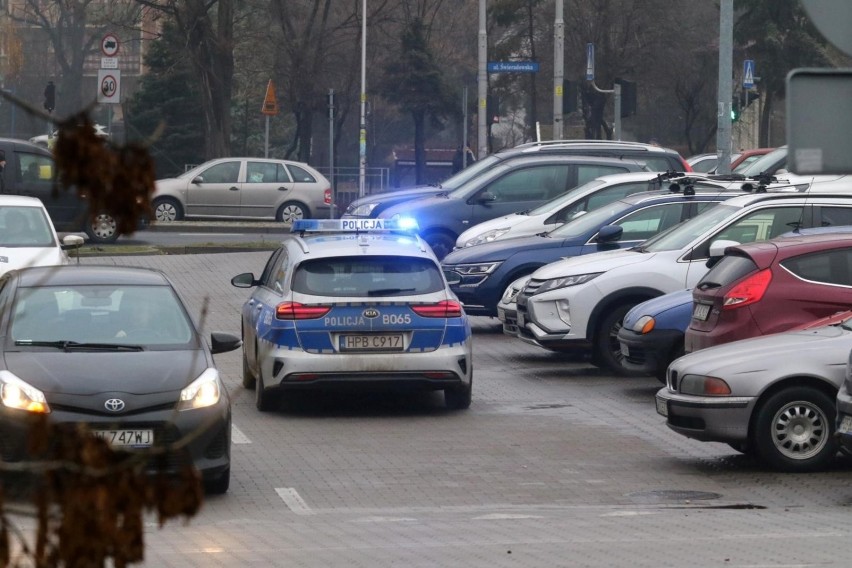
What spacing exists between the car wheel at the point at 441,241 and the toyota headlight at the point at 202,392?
509 inches

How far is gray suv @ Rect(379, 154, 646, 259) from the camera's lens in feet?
73.0

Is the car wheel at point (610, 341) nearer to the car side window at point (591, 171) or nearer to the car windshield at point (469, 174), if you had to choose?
the car side window at point (591, 171)

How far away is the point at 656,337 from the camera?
44.5ft

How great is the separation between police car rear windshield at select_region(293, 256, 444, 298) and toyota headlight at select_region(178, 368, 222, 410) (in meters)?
3.18

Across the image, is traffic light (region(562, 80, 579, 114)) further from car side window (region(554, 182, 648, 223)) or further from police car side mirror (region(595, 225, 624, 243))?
police car side mirror (region(595, 225, 624, 243))

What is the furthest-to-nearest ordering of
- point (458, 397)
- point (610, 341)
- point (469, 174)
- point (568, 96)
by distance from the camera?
1. point (568, 96)
2. point (469, 174)
3. point (610, 341)
4. point (458, 397)

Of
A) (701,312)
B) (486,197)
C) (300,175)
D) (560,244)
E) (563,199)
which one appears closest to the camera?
(701,312)

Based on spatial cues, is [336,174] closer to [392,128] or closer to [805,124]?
[392,128]

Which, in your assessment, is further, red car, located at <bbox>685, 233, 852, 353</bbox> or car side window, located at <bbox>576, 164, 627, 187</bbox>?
car side window, located at <bbox>576, 164, 627, 187</bbox>

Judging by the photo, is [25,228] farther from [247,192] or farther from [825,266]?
[247,192]

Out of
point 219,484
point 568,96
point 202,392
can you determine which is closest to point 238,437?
point 219,484

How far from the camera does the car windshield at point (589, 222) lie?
57.7 ft

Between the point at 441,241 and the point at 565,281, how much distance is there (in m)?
7.06

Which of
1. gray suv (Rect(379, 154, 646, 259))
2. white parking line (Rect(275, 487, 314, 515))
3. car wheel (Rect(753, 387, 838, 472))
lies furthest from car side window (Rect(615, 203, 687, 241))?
white parking line (Rect(275, 487, 314, 515))
